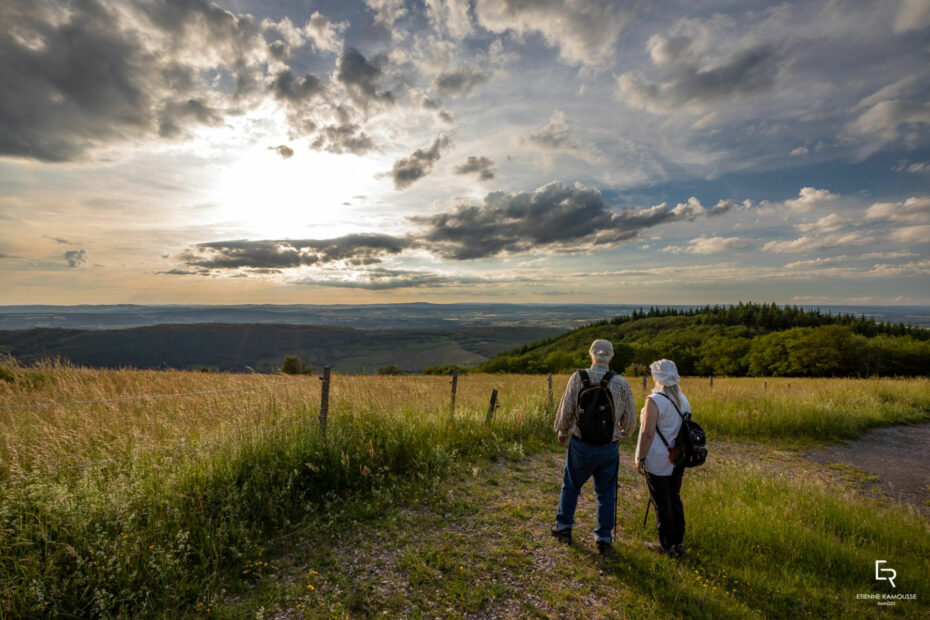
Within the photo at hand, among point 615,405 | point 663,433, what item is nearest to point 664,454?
point 663,433

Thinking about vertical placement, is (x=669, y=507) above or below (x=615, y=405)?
below

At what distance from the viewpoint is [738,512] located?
5383 mm

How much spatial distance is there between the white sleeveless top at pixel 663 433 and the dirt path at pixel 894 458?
20.1 ft

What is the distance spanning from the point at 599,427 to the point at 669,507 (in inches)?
54.0

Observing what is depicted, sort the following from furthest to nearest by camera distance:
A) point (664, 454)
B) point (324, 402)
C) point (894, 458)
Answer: point (894, 458) → point (324, 402) → point (664, 454)

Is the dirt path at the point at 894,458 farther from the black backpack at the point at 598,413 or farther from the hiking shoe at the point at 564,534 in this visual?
the black backpack at the point at 598,413

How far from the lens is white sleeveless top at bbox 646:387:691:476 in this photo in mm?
4535

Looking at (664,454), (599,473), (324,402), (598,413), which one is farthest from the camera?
(324,402)

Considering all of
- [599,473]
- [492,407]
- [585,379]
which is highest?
[585,379]

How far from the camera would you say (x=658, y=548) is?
4836 millimetres

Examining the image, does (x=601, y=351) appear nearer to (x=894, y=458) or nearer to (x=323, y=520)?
(x=323, y=520)

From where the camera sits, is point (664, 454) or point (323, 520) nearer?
point (664, 454)

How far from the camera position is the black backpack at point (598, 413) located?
4.44 m

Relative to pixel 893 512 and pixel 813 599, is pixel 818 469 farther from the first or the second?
pixel 813 599
